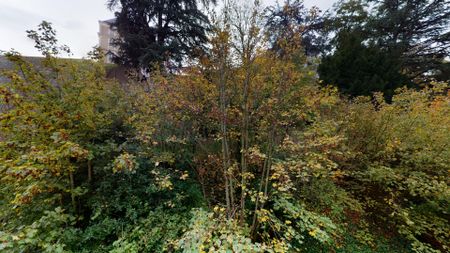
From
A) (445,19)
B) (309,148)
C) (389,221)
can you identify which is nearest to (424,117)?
(389,221)

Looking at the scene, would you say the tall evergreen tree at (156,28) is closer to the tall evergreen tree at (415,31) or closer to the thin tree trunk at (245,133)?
the thin tree trunk at (245,133)

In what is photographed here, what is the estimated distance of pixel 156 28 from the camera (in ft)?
39.3

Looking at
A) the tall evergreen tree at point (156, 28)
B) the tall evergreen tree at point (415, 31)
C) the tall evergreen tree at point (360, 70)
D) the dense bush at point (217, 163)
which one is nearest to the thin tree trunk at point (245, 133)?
the dense bush at point (217, 163)

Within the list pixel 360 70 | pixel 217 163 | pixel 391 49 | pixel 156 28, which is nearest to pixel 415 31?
pixel 391 49

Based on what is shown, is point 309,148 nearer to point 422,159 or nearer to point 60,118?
point 422,159

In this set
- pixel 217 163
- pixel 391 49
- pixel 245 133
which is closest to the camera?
pixel 245 133

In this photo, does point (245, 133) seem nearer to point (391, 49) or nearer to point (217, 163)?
point (217, 163)

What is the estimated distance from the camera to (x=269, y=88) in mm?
3180

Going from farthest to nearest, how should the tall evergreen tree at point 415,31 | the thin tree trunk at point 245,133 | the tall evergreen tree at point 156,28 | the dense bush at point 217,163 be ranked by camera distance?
the tall evergreen tree at point 415,31
the tall evergreen tree at point 156,28
the thin tree trunk at point 245,133
the dense bush at point 217,163

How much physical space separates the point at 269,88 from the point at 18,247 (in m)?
3.71

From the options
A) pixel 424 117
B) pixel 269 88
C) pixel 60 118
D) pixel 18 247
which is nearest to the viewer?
pixel 18 247

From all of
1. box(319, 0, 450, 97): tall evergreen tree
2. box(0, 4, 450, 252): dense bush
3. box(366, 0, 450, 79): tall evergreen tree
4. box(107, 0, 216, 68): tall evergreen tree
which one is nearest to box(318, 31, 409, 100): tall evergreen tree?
box(319, 0, 450, 97): tall evergreen tree

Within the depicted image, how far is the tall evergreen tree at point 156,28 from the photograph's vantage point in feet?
36.1

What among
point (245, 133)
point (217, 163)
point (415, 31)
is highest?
point (415, 31)
